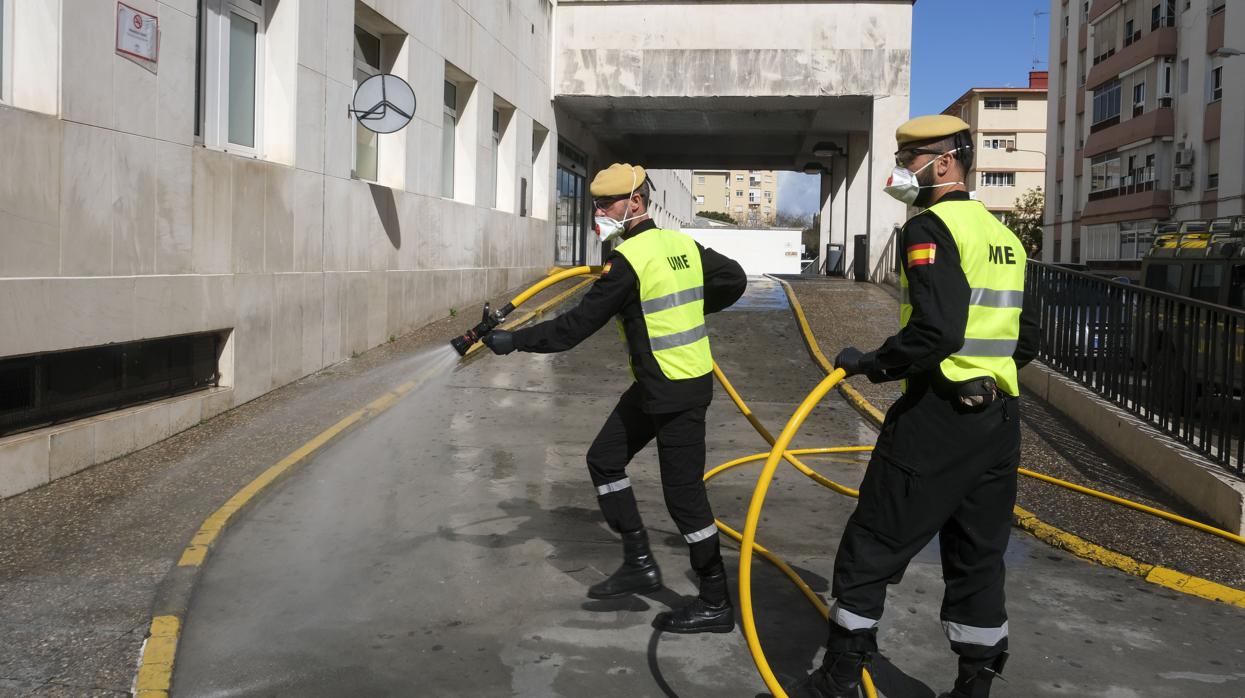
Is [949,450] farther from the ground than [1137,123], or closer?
closer

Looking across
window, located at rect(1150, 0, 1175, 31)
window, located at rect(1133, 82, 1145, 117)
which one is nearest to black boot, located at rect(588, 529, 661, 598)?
window, located at rect(1150, 0, 1175, 31)

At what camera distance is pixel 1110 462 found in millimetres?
8406

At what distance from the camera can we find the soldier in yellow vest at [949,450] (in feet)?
11.9

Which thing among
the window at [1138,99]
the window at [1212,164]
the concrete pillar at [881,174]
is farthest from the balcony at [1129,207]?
the concrete pillar at [881,174]

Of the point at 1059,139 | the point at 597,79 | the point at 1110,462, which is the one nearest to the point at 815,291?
the point at 597,79

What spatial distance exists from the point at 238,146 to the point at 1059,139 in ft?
173

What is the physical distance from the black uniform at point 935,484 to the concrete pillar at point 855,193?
22313 millimetres

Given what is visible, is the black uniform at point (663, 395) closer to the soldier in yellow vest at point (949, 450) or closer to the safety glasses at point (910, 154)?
the soldier in yellow vest at point (949, 450)

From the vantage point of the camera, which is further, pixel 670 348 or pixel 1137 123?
pixel 1137 123

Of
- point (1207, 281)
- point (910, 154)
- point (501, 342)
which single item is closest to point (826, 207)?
point (1207, 281)

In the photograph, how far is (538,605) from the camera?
4996mm

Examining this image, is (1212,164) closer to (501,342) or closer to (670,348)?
(670,348)

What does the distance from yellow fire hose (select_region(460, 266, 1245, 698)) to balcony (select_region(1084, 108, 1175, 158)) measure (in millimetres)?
38789

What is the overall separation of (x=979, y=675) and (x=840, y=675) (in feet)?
1.74
